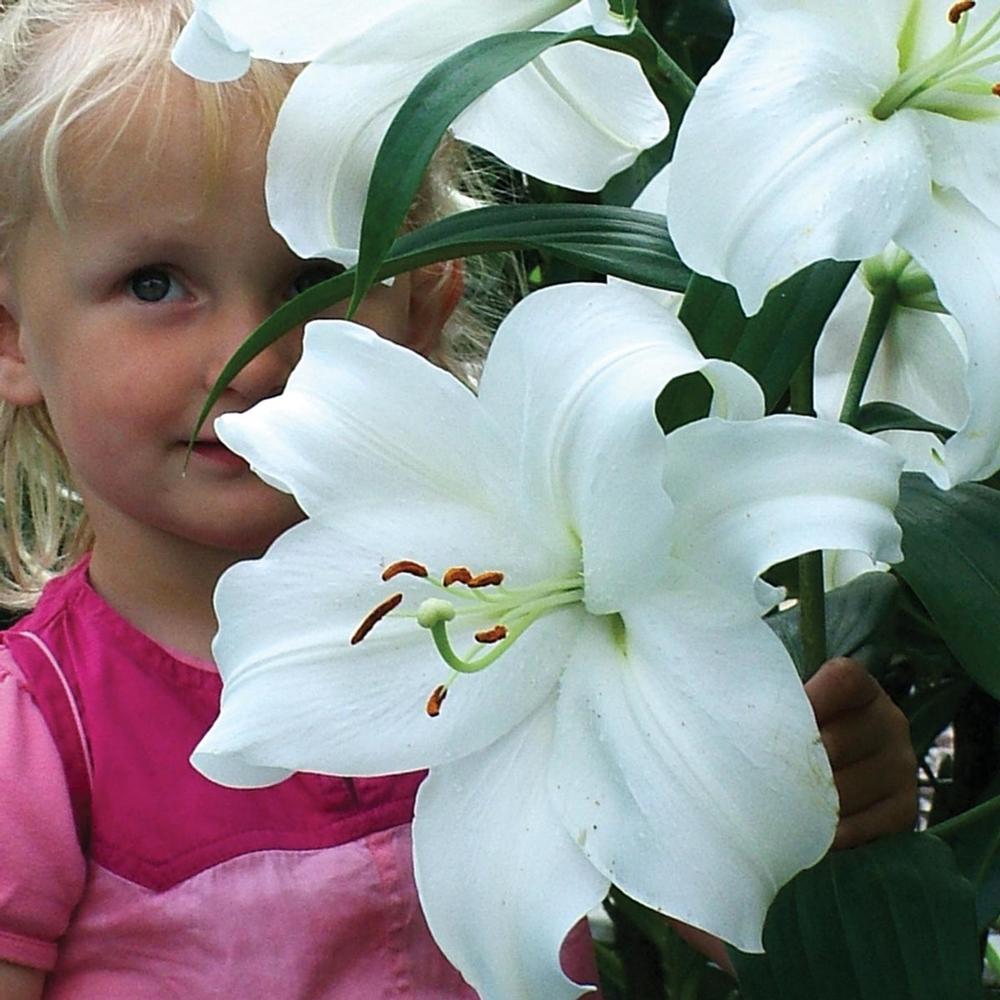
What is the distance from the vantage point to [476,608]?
45 cm

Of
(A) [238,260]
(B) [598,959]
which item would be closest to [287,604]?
(A) [238,260]

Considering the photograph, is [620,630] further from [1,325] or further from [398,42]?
[1,325]

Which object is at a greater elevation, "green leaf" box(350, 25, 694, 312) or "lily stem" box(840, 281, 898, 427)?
"green leaf" box(350, 25, 694, 312)

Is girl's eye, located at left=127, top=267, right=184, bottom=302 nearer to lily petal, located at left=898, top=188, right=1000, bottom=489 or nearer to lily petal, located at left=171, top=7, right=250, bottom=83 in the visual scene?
lily petal, located at left=171, top=7, right=250, bottom=83

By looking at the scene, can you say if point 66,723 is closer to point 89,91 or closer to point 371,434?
point 89,91

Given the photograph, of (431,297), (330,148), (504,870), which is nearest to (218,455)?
(431,297)

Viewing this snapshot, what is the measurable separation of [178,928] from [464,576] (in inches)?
18.1

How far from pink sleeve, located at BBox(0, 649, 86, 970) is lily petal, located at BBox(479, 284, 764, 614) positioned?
0.46 metres

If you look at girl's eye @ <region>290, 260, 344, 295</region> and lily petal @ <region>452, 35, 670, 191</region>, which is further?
girl's eye @ <region>290, 260, 344, 295</region>

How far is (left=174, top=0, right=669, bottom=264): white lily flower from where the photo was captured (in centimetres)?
48

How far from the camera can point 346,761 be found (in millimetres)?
450

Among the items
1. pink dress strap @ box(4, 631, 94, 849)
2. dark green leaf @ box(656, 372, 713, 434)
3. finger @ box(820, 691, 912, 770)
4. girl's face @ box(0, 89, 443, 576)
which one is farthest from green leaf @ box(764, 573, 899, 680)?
pink dress strap @ box(4, 631, 94, 849)

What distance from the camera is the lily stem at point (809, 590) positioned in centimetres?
51

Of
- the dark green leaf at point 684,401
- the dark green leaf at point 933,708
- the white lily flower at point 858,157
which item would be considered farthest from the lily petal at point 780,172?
the dark green leaf at point 933,708
